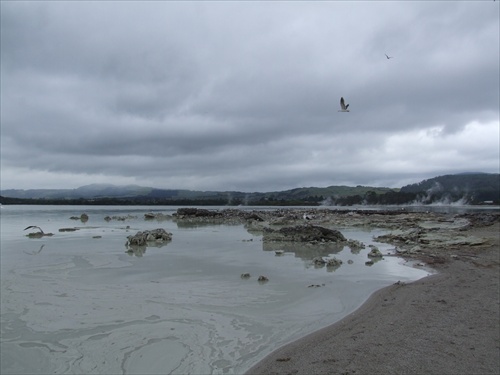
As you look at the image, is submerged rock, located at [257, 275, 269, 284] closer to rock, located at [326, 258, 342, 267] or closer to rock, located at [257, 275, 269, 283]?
rock, located at [257, 275, 269, 283]

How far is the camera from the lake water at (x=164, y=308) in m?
6.68

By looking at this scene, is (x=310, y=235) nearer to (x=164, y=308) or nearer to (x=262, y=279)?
(x=262, y=279)

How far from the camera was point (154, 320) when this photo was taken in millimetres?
8617

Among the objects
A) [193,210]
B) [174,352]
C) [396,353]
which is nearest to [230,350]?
[174,352]

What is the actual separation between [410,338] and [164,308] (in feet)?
19.3

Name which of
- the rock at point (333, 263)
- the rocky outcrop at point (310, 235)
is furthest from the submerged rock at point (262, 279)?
the rocky outcrop at point (310, 235)

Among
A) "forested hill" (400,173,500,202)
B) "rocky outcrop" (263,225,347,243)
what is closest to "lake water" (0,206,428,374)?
"rocky outcrop" (263,225,347,243)

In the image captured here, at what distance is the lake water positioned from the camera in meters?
6.68

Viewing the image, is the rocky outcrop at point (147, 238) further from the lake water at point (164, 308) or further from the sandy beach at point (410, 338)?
the sandy beach at point (410, 338)

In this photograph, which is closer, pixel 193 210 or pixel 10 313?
pixel 10 313

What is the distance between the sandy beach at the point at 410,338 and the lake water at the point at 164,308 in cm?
67

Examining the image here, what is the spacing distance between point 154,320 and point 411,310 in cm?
597

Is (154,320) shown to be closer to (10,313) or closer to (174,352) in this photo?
(174,352)

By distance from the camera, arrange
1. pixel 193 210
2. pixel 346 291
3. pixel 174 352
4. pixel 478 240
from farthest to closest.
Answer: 1. pixel 193 210
2. pixel 478 240
3. pixel 346 291
4. pixel 174 352
